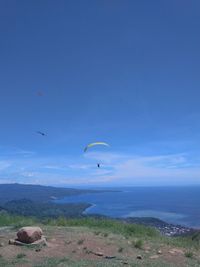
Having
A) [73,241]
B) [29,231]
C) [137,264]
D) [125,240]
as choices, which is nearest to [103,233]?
[125,240]

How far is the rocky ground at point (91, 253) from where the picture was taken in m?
12.0

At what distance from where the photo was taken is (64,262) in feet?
38.8

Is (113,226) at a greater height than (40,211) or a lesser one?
lesser

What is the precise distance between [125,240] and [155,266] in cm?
420

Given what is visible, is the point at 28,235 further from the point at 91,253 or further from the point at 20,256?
the point at 91,253

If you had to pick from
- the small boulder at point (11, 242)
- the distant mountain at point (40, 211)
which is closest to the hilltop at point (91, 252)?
the small boulder at point (11, 242)

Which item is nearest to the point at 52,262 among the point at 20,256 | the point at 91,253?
the point at 20,256

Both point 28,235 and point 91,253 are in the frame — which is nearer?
point 91,253

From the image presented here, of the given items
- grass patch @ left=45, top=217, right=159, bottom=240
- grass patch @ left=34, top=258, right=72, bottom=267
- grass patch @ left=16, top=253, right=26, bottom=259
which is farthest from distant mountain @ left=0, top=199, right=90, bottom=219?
grass patch @ left=34, top=258, right=72, bottom=267

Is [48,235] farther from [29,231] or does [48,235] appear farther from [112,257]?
[112,257]

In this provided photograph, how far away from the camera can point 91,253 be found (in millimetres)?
13289

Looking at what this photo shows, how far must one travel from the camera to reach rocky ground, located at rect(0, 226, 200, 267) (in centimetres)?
1198

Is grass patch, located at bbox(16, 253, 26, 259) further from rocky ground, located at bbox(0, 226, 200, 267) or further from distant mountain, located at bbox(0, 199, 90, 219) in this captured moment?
distant mountain, located at bbox(0, 199, 90, 219)

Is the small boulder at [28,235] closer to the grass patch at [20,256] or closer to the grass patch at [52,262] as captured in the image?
the grass patch at [20,256]
